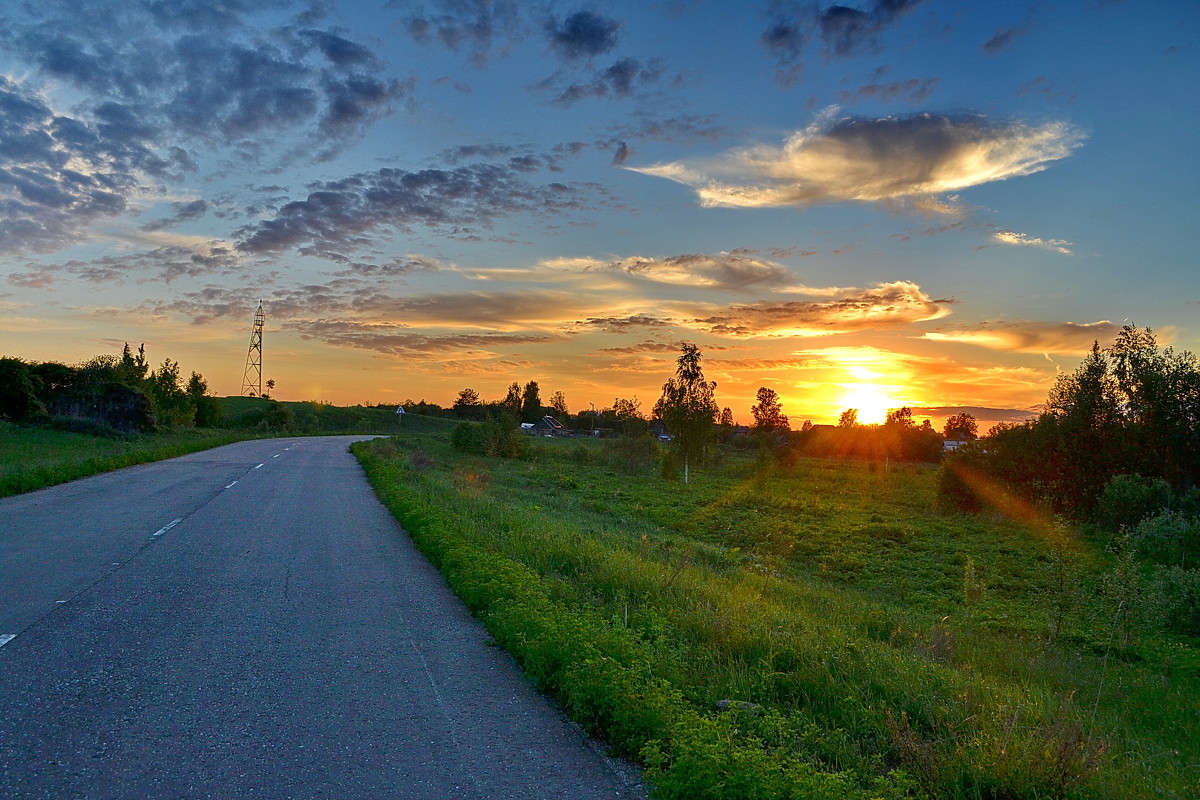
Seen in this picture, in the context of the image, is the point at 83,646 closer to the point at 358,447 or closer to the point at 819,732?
the point at 819,732

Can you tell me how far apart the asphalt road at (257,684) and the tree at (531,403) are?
371 feet

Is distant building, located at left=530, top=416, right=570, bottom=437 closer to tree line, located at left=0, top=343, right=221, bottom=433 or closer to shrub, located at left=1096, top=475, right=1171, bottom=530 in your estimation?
tree line, located at left=0, top=343, right=221, bottom=433

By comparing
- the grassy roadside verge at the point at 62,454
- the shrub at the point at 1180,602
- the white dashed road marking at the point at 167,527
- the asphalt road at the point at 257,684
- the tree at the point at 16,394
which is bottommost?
the shrub at the point at 1180,602

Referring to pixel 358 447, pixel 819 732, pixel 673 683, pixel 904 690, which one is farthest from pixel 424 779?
pixel 358 447

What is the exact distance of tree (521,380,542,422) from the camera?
125562 mm

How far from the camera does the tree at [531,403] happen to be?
412 feet

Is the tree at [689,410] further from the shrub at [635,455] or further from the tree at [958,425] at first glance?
the tree at [958,425]

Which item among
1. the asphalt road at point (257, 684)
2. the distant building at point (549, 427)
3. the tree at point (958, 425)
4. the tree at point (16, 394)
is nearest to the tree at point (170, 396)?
the tree at point (16, 394)

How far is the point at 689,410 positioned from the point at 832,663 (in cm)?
3750

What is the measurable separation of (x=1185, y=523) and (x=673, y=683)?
1869 cm

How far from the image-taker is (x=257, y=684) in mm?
5938

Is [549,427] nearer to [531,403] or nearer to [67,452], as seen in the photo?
[531,403]

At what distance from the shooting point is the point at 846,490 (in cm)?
4012

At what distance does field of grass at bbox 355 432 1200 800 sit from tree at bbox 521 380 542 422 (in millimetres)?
105083
